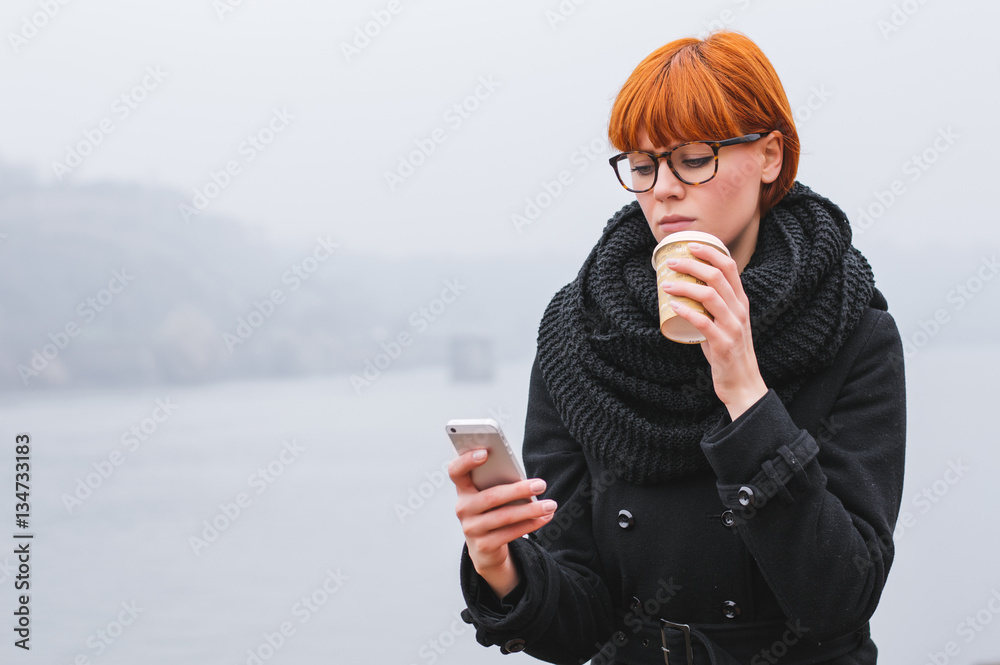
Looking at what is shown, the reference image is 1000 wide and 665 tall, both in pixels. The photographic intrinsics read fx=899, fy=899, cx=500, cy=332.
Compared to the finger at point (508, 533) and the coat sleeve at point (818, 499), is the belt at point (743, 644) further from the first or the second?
the finger at point (508, 533)

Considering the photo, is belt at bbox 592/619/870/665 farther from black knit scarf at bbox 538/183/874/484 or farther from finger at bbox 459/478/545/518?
finger at bbox 459/478/545/518

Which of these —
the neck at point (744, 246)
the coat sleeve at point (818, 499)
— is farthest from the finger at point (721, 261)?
the neck at point (744, 246)

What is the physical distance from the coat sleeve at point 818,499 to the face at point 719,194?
25 centimetres

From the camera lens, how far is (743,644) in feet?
3.65

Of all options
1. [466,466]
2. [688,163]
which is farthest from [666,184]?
[466,466]

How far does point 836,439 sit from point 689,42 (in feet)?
1.75

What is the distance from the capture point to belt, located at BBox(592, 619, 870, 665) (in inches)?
43.4

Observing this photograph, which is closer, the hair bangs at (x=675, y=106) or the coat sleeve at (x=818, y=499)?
the coat sleeve at (x=818, y=499)

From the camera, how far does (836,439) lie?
3.53 ft

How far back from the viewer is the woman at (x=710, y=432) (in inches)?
38.9

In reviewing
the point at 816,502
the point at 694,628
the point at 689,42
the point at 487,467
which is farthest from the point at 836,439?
the point at 689,42

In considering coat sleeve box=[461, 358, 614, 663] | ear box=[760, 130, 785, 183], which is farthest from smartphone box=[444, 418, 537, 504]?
ear box=[760, 130, 785, 183]

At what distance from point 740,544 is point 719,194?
431mm

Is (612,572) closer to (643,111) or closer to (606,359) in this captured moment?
(606,359)
